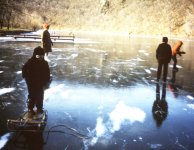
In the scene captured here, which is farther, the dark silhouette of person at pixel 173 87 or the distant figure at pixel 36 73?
the dark silhouette of person at pixel 173 87

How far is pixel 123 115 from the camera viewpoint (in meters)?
7.94

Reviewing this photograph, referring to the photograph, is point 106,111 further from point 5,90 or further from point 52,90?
point 5,90

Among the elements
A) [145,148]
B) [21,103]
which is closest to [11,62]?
[21,103]

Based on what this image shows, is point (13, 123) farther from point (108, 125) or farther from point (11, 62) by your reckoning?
point (11, 62)

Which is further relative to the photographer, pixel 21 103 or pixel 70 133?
pixel 21 103

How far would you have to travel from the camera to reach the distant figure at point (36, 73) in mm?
6305

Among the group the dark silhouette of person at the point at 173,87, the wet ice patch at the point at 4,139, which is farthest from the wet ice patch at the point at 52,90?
the dark silhouette of person at the point at 173,87

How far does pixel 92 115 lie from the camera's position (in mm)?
7770

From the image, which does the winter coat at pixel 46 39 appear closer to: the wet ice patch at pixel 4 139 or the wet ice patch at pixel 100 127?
the wet ice patch at pixel 100 127

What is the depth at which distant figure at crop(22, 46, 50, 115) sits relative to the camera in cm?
630

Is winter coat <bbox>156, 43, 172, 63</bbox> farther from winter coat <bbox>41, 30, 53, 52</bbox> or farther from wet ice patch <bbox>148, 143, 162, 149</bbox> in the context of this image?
wet ice patch <bbox>148, 143, 162, 149</bbox>

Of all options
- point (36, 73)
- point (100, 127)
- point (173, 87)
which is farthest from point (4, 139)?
point (173, 87)

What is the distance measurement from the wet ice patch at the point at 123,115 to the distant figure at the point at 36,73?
1925 mm

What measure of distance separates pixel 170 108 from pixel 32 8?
101 meters
